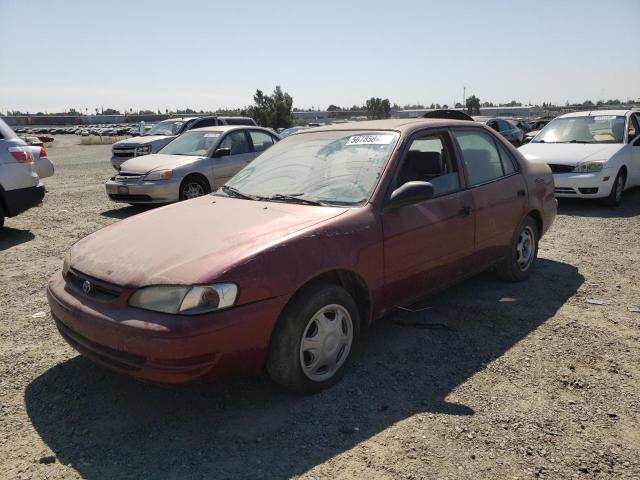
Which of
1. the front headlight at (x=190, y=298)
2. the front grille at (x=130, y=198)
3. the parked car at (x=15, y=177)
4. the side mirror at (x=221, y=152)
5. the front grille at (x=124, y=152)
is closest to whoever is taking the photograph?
the front headlight at (x=190, y=298)

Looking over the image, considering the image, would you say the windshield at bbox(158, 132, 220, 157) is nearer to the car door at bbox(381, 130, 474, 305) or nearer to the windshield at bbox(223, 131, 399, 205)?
the windshield at bbox(223, 131, 399, 205)

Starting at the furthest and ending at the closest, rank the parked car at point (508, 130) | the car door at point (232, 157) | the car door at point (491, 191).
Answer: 1. the parked car at point (508, 130)
2. the car door at point (232, 157)
3. the car door at point (491, 191)

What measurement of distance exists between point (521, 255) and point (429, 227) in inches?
74.5

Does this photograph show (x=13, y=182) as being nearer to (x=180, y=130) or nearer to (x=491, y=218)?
(x=491, y=218)


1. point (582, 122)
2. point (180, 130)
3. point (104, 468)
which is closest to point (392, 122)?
point (104, 468)

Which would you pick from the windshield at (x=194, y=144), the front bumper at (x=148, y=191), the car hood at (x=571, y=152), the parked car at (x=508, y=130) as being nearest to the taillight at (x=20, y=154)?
the front bumper at (x=148, y=191)

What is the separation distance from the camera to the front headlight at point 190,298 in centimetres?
275

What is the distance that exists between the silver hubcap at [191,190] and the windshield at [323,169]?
5205mm

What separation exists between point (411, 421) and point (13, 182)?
684cm

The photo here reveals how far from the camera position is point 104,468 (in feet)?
8.64

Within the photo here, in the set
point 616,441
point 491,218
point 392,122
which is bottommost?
point 616,441

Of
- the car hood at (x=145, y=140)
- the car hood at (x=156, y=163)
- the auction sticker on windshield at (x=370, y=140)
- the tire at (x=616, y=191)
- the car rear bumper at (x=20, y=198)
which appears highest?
the car hood at (x=145, y=140)

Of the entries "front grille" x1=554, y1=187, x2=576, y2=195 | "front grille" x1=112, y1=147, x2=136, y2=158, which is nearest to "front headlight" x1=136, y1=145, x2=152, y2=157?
"front grille" x1=112, y1=147, x2=136, y2=158

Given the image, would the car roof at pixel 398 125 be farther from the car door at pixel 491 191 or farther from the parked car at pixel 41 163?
the parked car at pixel 41 163
